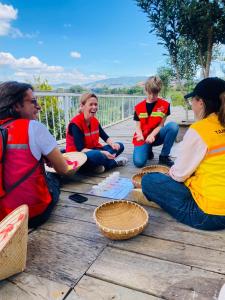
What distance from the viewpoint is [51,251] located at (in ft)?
4.95

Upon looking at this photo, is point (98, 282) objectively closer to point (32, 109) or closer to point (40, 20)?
point (32, 109)

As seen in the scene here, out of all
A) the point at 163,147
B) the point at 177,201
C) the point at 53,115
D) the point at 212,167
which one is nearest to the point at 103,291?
the point at 177,201

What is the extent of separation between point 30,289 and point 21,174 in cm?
66

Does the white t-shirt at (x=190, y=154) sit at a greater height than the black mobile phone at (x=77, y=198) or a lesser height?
greater

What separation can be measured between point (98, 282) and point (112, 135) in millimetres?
4576

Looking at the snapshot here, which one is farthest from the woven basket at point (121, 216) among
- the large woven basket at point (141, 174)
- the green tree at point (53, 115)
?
the green tree at point (53, 115)

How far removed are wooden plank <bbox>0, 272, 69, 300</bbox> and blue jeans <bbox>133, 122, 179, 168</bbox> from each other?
6.84 feet

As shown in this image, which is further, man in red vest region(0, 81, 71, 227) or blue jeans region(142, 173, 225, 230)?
blue jeans region(142, 173, 225, 230)

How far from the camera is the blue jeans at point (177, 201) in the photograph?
167 centimetres

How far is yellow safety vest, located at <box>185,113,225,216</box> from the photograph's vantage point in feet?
5.03

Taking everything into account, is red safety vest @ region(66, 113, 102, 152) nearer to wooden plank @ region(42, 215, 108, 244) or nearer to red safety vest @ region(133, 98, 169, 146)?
red safety vest @ region(133, 98, 169, 146)

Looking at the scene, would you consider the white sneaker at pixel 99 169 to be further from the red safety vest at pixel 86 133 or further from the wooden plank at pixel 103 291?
the wooden plank at pixel 103 291

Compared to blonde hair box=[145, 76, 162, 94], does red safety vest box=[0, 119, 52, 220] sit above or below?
below

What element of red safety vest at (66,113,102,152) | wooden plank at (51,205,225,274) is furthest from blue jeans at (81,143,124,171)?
wooden plank at (51,205,225,274)
